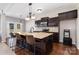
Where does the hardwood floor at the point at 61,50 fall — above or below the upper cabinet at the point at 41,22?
below

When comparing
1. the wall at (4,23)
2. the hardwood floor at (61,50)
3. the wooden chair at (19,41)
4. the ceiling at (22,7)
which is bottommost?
the hardwood floor at (61,50)

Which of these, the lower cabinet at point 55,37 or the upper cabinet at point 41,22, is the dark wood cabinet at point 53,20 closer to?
the upper cabinet at point 41,22

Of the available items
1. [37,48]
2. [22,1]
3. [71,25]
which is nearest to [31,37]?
[37,48]

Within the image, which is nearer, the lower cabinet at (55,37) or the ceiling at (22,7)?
the ceiling at (22,7)

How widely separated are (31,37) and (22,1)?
2.67ft

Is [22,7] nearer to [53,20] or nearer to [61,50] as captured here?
[53,20]

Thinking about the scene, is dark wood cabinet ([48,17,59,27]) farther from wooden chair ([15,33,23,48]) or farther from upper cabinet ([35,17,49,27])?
wooden chair ([15,33,23,48])

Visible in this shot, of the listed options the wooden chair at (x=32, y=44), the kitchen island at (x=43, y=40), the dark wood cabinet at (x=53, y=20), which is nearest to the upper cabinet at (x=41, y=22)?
the dark wood cabinet at (x=53, y=20)

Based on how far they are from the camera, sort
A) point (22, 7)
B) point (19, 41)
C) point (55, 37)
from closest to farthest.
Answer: point (22, 7) → point (55, 37) → point (19, 41)

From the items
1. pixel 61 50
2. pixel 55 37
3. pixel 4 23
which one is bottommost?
pixel 61 50

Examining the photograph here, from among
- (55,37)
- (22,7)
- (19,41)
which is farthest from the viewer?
(19,41)

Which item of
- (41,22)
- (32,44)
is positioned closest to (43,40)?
(32,44)
